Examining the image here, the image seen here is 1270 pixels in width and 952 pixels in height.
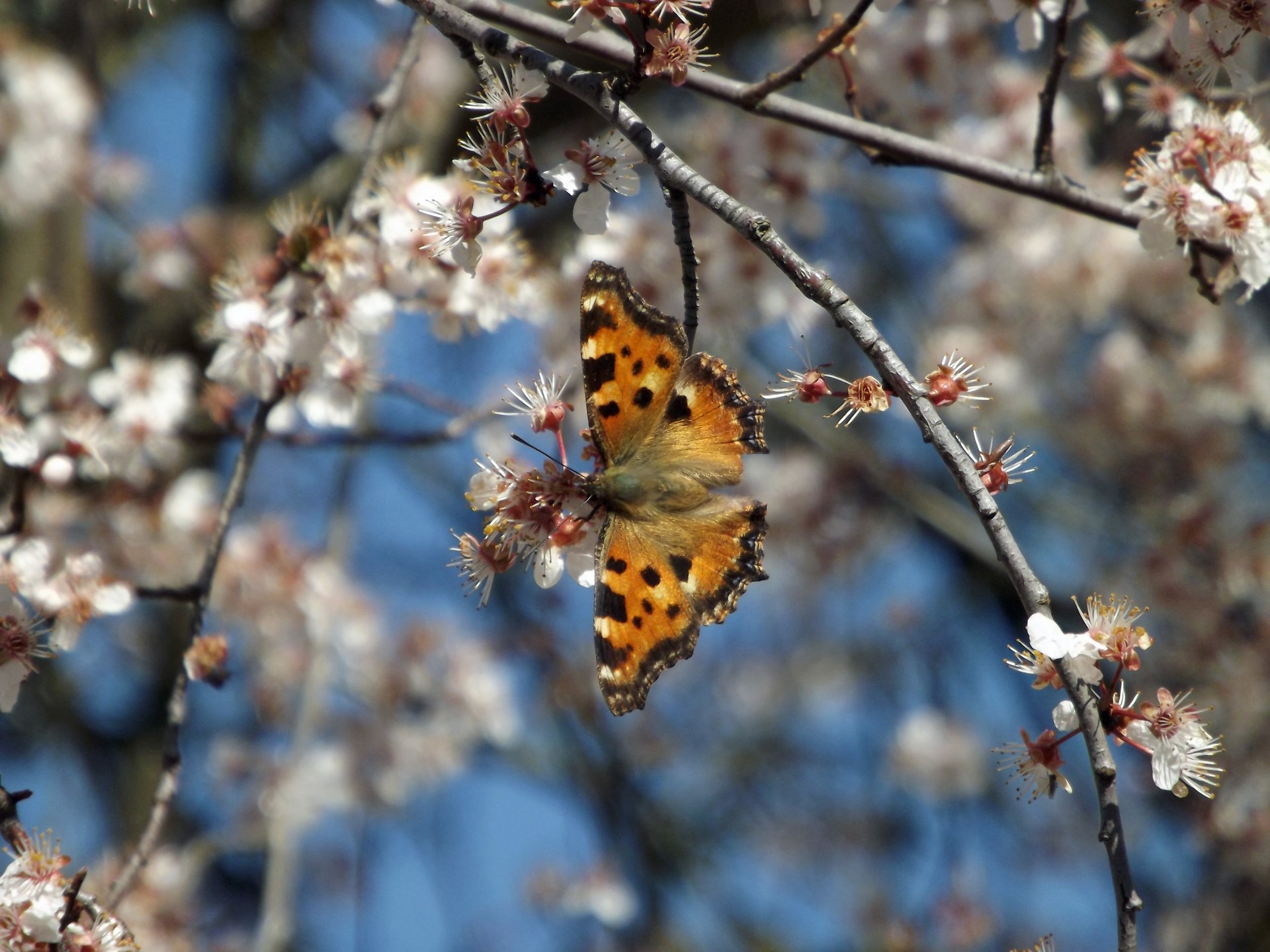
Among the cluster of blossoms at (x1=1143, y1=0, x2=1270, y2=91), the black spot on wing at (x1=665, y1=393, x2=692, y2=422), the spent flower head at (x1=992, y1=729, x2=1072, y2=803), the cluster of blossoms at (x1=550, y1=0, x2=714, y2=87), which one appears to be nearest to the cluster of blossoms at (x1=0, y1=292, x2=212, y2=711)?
the black spot on wing at (x1=665, y1=393, x2=692, y2=422)

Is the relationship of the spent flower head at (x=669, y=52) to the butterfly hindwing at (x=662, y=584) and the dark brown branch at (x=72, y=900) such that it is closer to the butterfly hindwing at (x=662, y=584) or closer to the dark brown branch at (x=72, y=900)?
the butterfly hindwing at (x=662, y=584)

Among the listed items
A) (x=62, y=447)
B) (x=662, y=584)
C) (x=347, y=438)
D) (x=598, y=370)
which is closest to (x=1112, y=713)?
(x=662, y=584)

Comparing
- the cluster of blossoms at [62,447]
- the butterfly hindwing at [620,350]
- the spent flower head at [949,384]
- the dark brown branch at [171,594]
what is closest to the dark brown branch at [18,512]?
the cluster of blossoms at [62,447]

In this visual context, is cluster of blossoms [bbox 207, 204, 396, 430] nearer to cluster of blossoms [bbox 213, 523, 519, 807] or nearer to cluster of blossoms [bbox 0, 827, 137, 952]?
cluster of blossoms [bbox 0, 827, 137, 952]

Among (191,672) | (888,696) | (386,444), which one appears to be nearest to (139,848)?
(191,672)

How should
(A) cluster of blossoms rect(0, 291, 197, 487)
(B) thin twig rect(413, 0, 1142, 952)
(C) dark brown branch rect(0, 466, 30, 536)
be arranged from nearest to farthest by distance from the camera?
1. (B) thin twig rect(413, 0, 1142, 952)
2. (C) dark brown branch rect(0, 466, 30, 536)
3. (A) cluster of blossoms rect(0, 291, 197, 487)

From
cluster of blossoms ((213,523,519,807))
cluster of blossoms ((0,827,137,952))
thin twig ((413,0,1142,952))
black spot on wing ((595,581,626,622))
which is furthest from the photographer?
cluster of blossoms ((213,523,519,807))
